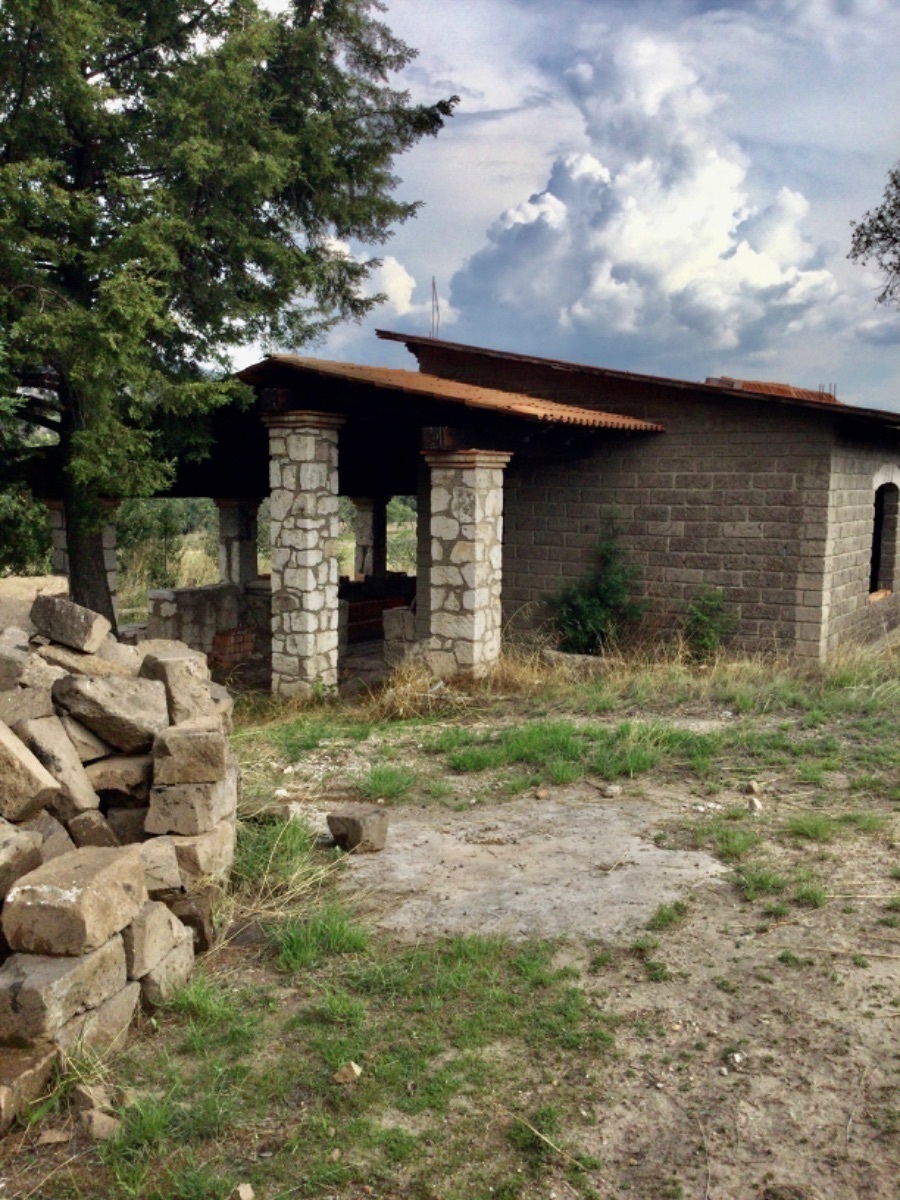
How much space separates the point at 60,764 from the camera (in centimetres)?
475

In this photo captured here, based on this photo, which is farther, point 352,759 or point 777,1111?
point 352,759

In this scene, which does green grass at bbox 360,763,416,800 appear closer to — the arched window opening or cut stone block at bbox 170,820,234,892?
cut stone block at bbox 170,820,234,892

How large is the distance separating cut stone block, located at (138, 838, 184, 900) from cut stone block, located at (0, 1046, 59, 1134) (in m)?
1.01

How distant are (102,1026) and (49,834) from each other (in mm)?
1072

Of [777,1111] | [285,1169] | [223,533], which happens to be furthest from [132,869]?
[223,533]

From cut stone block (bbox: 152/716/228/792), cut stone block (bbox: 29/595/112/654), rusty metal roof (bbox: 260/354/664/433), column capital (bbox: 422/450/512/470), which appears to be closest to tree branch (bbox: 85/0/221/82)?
rusty metal roof (bbox: 260/354/664/433)

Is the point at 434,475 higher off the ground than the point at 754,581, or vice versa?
the point at 434,475

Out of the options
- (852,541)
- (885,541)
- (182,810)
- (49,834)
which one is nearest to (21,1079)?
(49,834)

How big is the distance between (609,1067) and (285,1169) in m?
1.20

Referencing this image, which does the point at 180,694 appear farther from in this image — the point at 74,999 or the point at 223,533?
the point at 223,533

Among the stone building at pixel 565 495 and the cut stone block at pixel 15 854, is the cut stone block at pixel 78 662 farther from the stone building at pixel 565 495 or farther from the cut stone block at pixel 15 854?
the stone building at pixel 565 495

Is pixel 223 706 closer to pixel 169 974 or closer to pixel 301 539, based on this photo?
pixel 169 974

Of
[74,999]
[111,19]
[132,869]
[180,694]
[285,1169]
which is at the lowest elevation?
[285,1169]

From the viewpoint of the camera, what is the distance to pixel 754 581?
1076 centimetres
